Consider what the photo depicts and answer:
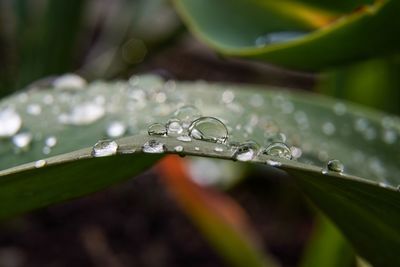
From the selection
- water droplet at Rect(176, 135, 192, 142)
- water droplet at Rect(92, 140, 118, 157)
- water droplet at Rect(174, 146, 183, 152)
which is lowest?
water droplet at Rect(92, 140, 118, 157)

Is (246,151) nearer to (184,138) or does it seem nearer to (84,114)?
(184,138)

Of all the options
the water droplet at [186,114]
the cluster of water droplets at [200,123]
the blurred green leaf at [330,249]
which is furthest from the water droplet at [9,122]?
the blurred green leaf at [330,249]

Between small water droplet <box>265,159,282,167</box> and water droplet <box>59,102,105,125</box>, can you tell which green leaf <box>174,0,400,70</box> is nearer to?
water droplet <box>59,102,105,125</box>

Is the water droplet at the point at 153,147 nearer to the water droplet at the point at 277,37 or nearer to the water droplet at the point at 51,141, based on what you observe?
the water droplet at the point at 51,141

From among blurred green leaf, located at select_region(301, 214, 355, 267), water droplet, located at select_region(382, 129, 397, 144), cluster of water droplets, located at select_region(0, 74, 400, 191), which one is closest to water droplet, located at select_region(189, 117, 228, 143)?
cluster of water droplets, located at select_region(0, 74, 400, 191)

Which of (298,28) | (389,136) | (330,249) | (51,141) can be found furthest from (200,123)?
(330,249)

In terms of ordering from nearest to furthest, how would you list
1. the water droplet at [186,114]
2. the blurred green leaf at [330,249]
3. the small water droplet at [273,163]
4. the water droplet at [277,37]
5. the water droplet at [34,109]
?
the small water droplet at [273,163] < the water droplet at [186,114] < the water droplet at [34,109] < the water droplet at [277,37] < the blurred green leaf at [330,249]
